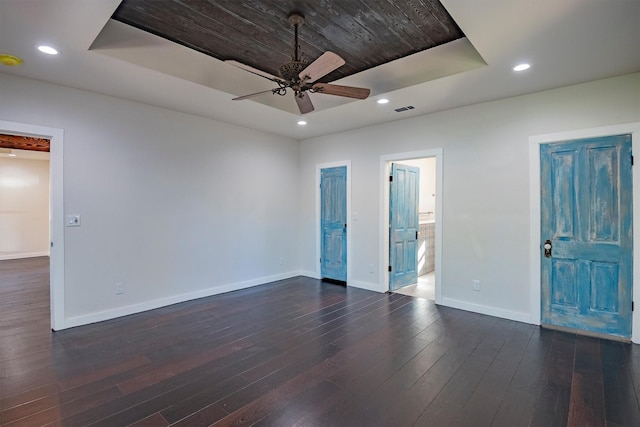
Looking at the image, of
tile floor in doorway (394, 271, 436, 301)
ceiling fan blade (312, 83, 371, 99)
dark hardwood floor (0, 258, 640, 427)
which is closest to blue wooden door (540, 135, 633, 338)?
dark hardwood floor (0, 258, 640, 427)

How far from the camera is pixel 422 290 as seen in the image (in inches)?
203

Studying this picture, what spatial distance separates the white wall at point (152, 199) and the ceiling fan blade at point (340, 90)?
2739 millimetres

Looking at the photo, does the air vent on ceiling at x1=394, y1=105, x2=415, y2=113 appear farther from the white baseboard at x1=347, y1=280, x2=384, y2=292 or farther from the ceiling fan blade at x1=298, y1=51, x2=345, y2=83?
the white baseboard at x1=347, y1=280, x2=384, y2=292

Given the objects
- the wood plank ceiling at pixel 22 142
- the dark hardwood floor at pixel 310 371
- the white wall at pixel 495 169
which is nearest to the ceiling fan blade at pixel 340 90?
the white wall at pixel 495 169

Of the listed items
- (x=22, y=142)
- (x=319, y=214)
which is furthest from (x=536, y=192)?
(x=22, y=142)

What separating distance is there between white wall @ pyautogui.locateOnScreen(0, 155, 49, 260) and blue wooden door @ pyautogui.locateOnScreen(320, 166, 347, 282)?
821 cm

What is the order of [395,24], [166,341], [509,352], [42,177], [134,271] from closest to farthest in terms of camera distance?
[395,24], [509,352], [166,341], [134,271], [42,177]

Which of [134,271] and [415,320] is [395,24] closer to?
[415,320]

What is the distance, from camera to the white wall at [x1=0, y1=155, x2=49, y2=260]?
8211 mm

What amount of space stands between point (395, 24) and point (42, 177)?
34.4 feet

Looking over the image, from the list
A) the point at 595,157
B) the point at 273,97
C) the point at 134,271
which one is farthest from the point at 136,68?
the point at 595,157

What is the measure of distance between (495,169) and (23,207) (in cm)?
1127

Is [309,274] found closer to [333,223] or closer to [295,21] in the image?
[333,223]

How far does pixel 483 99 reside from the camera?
3.90m
